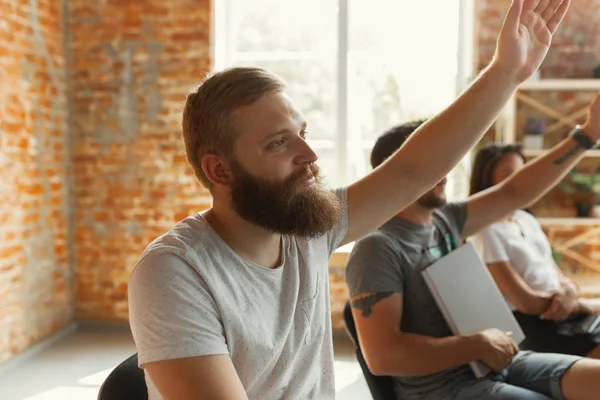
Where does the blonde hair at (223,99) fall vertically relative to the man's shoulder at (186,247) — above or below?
above

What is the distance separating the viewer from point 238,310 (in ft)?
4.18

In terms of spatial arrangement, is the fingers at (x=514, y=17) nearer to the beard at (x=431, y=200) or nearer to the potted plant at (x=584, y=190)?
the beard at (x=431, y=200)

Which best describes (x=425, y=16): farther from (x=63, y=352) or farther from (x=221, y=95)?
(x=221, y=95)

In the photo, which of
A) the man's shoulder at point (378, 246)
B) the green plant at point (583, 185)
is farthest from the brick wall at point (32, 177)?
the green plant at point (583, 185)

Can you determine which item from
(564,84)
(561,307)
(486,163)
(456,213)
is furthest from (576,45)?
(456,213)

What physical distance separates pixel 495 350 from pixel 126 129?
3888 mm

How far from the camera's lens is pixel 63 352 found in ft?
15.1

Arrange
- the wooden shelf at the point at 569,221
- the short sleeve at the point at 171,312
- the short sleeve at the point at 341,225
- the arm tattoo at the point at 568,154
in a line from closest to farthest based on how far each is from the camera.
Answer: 1. the short sleeve at the point at 171,312
2. the short sleeve at the point at 341,225
3. the arm tattoo at the point at 568,154
4. the wooden shelf at the point at 569,221

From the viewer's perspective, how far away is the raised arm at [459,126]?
4.82 ft

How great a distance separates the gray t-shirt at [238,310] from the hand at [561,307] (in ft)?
4.72

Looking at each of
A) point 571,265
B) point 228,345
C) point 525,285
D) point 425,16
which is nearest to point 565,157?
point 525,285

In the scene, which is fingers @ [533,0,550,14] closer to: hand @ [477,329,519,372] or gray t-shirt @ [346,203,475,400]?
gray t-shirt @ [346,203,475,400]

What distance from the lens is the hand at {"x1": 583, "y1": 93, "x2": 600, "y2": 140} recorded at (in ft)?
6.71

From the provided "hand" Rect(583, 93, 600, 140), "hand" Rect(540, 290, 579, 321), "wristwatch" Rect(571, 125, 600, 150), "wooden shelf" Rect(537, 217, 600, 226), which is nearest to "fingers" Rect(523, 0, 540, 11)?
"hand" Rect(583, 93, 600, 140)
